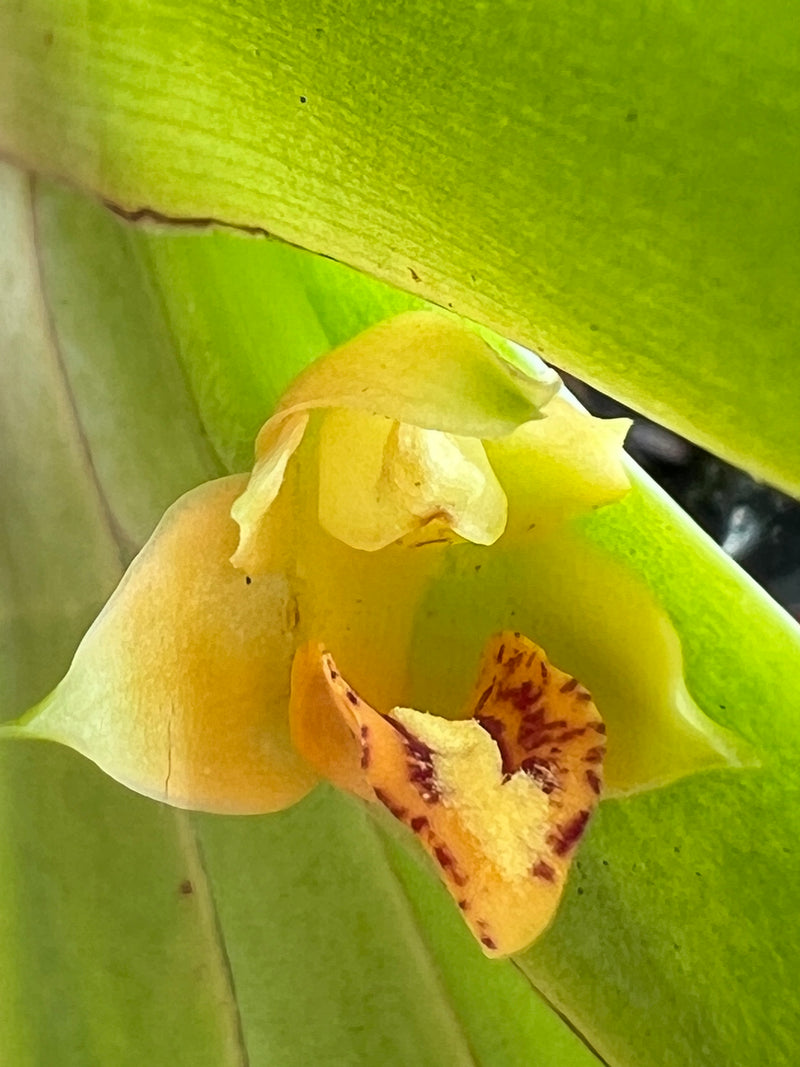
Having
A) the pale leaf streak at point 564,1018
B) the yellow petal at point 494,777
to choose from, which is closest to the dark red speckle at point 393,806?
the yellow petal at point 494,777

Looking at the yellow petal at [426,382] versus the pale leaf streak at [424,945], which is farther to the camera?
the pale leaf streak at [424,945]

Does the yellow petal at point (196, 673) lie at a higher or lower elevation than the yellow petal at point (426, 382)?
lower

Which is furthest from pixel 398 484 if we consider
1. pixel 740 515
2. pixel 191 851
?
pixel 740 515

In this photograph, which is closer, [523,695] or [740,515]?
[523,695]

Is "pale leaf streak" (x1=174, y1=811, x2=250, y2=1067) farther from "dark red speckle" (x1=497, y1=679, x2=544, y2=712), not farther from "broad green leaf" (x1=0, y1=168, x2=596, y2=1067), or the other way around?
"dark red speckle" (x1=497, y1=679, x2=544, y2=712)

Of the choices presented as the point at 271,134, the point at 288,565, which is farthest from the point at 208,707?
the point at 271,134

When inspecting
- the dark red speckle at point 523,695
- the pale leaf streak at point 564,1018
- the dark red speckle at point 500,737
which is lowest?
the pale leaf streak at point 564,1018

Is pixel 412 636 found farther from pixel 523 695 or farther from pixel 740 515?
pixel 740 515

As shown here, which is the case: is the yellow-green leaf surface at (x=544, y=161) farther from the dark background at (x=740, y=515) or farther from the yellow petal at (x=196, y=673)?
the dark background at (x=740, y=515)
